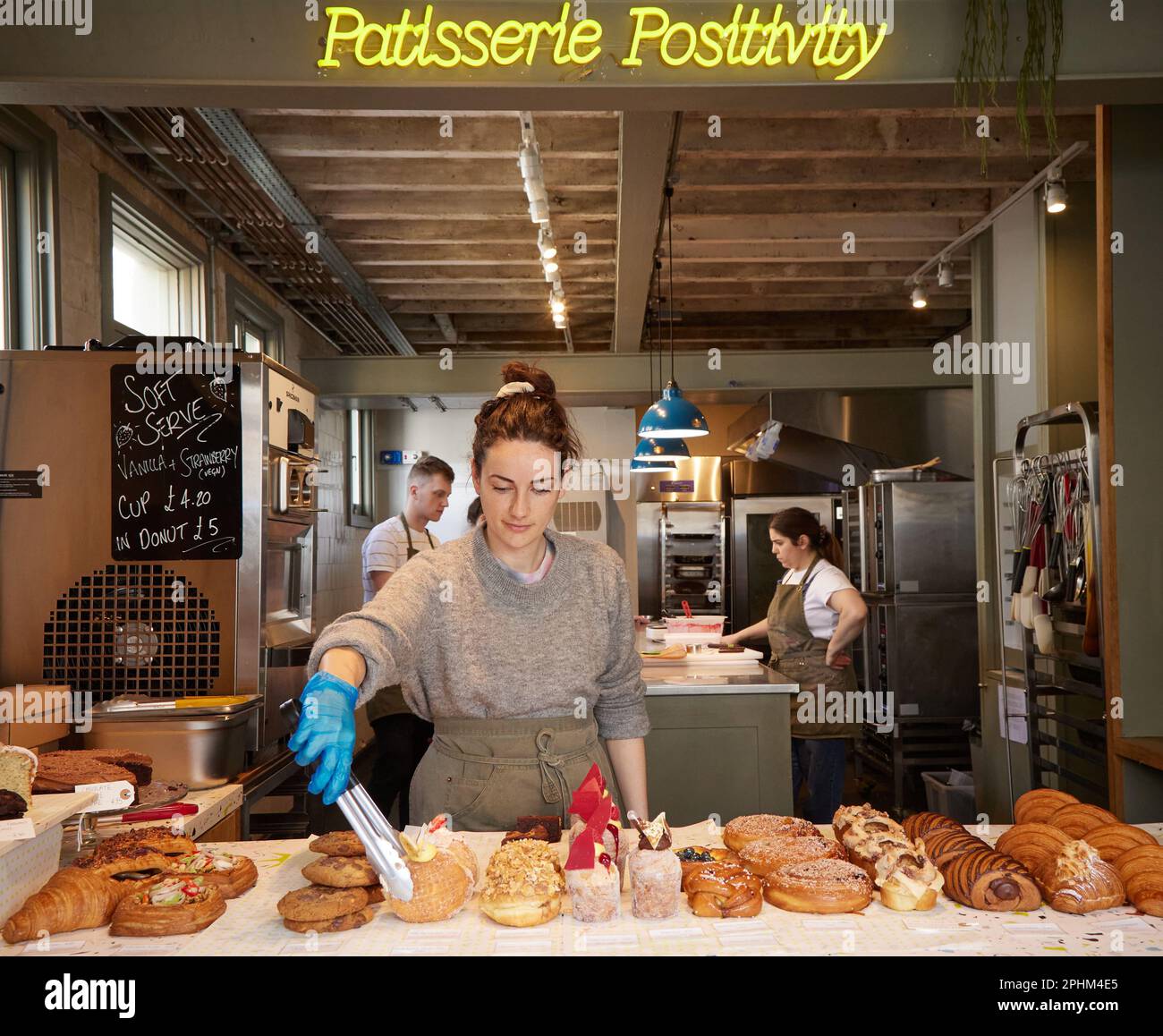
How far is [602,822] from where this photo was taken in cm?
171

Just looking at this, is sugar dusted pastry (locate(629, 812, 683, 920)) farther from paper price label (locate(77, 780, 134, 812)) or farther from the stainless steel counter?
the stainless steel counter

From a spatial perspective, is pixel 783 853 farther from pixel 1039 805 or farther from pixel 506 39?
pixel 506 39

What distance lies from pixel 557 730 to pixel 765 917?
0.69 meters

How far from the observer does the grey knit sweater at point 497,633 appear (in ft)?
7.09

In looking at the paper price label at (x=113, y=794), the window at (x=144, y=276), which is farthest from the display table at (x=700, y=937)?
the window at (x=144, y=276)

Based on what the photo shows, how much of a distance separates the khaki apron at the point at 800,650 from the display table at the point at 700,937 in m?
3.41

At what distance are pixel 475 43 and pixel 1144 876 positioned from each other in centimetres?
288

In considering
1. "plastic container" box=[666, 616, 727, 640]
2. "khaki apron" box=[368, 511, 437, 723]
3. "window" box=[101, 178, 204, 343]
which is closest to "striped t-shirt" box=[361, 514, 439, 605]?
"khaki apron" box=[368, 511, 437, 723]

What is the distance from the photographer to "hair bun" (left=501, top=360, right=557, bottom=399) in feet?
7.47

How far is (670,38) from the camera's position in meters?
3.22

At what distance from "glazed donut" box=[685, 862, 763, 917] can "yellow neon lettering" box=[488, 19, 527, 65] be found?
2576 millimetres

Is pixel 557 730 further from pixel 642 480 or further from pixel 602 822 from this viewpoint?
pixel 642 480

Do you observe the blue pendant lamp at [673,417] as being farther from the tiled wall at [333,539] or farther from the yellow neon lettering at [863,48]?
the tiled wall at [333,539]

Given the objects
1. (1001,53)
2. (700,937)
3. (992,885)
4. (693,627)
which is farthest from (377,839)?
(693,627)
